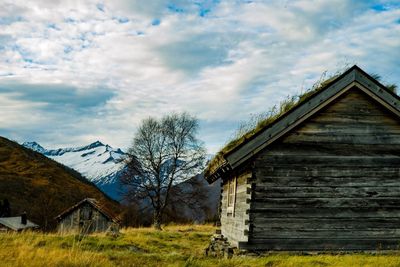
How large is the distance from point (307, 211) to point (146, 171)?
32.5m

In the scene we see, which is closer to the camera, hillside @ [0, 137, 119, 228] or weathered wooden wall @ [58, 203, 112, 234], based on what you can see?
weathered wooden wall @ [58, 203, 112, 234]

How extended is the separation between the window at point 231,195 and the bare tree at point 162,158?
2813cm

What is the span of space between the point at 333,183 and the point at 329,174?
29cm

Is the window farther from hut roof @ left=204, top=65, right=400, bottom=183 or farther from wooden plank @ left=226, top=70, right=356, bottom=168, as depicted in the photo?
wooden plank @ left=226, top=70, right=356, bottom=168

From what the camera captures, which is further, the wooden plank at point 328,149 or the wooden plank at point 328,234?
the wooden plank at point 328,149

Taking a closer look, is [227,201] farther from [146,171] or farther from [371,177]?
[146,171]

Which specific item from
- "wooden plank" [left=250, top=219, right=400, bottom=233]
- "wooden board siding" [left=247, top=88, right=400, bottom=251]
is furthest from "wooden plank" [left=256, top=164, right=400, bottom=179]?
"wooden plank" [left=250, top=219, right=400, bottom=233]

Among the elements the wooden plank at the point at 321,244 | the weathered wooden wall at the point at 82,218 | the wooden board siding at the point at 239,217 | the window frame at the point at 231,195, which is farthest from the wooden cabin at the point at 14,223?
the wooden plank at the point at 321,244

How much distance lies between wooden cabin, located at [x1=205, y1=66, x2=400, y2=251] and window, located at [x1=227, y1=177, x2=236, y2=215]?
1369 millimetres

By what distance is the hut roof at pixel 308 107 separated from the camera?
39.8 feet

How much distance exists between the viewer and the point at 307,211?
1275 centimetres

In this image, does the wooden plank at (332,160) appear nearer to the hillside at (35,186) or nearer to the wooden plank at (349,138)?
the wooden plank at (349,138)

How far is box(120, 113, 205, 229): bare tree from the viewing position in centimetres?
4391

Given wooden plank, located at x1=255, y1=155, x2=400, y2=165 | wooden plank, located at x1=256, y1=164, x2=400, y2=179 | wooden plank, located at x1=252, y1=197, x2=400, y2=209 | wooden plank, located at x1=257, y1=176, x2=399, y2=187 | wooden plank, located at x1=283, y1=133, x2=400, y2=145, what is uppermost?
wooden plank, located at x1=283, y1=133, x2=400, y2=145
